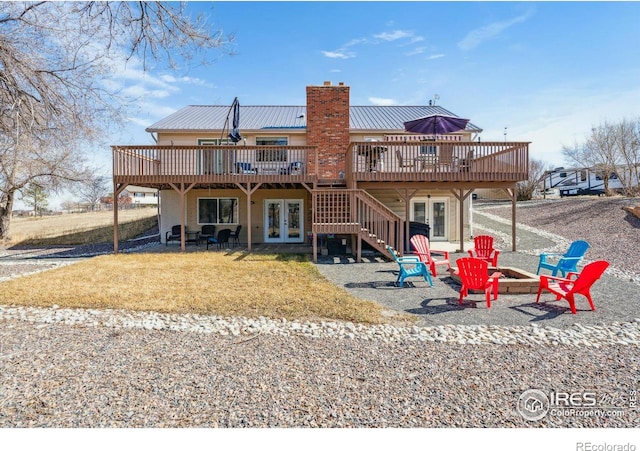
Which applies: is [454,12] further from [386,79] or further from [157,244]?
[157,244]

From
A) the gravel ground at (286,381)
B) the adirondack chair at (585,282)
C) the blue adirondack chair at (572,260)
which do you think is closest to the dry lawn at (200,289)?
the gravel ground at (286,381)

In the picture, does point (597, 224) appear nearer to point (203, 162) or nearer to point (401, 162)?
point (401, 162)

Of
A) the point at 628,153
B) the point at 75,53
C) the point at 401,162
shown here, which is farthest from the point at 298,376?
the point at 628,153

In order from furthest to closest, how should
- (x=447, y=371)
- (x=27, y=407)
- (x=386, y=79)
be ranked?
1. (x=386, y=79)
2. (x=447, y=371)
3. (x=27, y=407)

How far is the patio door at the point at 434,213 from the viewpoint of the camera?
49.2ft

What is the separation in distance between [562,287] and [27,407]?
7126 mm

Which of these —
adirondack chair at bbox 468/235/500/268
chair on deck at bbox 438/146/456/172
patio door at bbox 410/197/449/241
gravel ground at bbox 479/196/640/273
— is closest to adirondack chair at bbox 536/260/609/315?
adirondack chair at bbox 468/235/500/268

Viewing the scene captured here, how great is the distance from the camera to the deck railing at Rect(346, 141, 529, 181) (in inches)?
440

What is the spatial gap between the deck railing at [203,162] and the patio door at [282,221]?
2.83 m

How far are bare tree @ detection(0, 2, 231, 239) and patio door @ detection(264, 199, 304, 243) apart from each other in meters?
9.72

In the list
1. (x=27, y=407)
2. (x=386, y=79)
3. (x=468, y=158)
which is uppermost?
(x=386, y=79)

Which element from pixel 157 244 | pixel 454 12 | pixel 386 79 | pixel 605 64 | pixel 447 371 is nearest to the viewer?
pixel 447 371

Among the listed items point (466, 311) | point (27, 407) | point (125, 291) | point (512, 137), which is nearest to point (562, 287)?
point (466, 311)

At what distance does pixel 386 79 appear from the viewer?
36.9 feet
